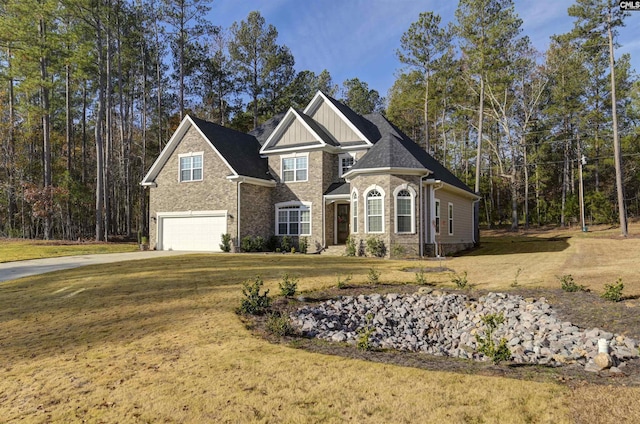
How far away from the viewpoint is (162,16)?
32.9 meters

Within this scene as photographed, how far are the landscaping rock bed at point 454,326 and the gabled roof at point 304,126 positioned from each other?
43.0 feet

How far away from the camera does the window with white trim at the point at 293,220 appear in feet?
70.3

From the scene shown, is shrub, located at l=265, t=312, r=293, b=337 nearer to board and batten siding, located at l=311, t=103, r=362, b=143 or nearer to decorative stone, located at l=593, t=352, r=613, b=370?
decorative stone, located at l=593, t=352, r=613, b=370

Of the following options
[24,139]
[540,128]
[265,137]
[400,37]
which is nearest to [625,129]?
[540,128]

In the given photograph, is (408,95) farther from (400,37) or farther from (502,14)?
(502,14)

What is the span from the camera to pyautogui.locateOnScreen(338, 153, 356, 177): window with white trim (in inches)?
841

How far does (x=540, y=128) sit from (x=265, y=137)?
3033cm

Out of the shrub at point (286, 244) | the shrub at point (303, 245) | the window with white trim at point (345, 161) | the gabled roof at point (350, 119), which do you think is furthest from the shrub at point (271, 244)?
the gabled roof at point (350, 119)

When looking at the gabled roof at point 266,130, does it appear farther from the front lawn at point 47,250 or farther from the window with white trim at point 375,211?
the window with white trim at point 375,211

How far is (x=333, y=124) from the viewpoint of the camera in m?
22.2

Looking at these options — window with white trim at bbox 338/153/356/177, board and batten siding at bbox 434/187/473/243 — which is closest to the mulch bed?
board and batten siding at bbox 434/187/473/243

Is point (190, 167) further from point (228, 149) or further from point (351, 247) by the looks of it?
point (351, 247)

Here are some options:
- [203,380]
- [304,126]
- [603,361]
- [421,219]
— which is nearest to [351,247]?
[421,219]

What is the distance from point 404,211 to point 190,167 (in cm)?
1221
